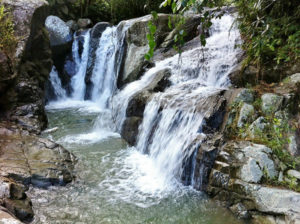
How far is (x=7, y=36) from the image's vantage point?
6.50m

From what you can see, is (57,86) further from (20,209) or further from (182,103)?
(20,209)

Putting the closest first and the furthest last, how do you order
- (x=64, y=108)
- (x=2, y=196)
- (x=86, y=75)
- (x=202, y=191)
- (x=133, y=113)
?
(x=2, y=196) → (x=202, y=191) → (x=133, y=113) → (x=64, y=108) → (x=86, y=75)

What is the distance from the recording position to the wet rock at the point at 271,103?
4.07m

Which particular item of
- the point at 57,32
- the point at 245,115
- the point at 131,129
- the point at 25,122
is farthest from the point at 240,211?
the point at 57,32

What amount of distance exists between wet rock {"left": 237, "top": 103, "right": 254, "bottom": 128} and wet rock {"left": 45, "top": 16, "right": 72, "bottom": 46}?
854 centimetres

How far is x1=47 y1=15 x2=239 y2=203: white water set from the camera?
438 cm

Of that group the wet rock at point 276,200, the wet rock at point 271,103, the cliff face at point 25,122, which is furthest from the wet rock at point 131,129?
the wet rock at point 276,200

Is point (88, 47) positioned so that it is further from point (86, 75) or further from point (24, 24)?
point (24, 24)

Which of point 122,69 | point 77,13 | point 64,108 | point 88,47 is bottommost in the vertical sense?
point 64,108

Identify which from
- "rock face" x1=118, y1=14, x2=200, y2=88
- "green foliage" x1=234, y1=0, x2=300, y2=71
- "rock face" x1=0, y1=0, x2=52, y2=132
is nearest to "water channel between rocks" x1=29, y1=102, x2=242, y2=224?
"rock face" x1=0, y1=0, x2=52, y2=132

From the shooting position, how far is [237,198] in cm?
355

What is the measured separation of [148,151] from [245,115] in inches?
80.4

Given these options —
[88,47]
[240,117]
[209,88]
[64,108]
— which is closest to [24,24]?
[64,108]

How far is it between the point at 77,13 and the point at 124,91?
7.84 meters
